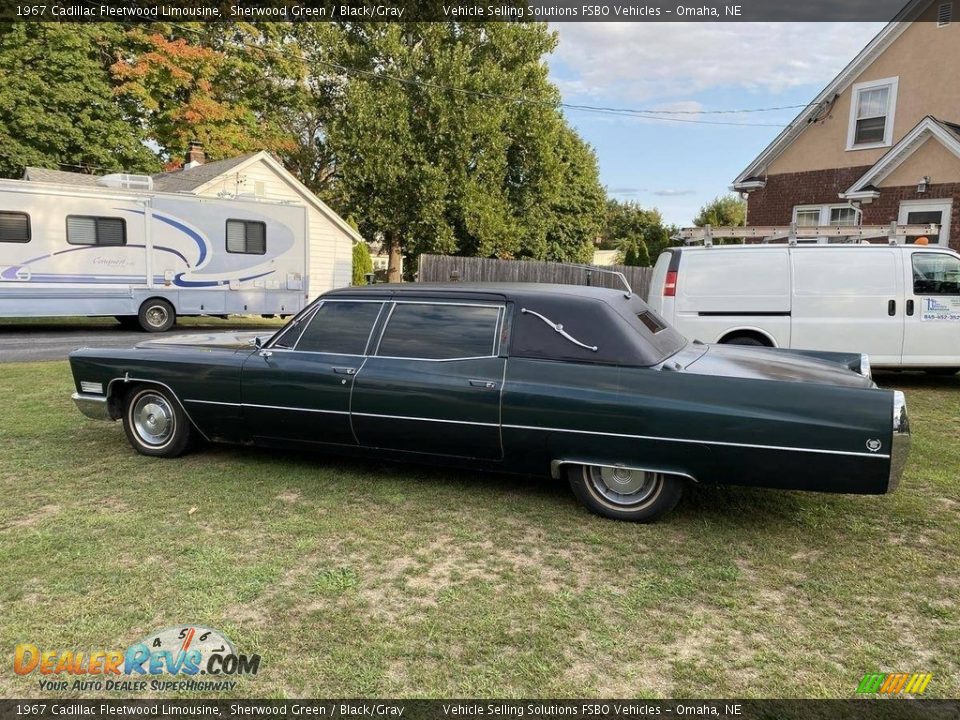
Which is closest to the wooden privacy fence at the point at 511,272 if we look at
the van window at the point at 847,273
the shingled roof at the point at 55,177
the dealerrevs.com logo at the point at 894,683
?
the van window at the point at 847,273

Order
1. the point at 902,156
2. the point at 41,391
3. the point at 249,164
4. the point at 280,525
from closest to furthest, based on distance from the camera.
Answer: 1. the point at 280,525
2. the point at 41,391
3. the point at 902,156
4. the point at 249,164

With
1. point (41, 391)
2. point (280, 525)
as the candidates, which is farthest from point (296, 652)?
point (41, 391)

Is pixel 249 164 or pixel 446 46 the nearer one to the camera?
pixel 249 164

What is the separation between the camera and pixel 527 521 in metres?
4.12

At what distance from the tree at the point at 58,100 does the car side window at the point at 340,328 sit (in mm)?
24422

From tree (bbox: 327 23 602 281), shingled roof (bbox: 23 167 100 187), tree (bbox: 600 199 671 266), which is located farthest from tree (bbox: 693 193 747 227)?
shingled roof (bbox: 23 167 100 187)

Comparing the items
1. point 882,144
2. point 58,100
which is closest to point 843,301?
point 882,144

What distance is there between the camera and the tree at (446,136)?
96.2 feet

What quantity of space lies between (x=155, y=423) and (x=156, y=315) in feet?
36.1

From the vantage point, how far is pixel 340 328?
480cm

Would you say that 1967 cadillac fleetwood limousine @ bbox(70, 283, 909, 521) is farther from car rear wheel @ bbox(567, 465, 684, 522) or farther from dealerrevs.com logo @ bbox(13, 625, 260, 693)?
dealerrevs.com logo @ bbox(13, 625, 260, 693)

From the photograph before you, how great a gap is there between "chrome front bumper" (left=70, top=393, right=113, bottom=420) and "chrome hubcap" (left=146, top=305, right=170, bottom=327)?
1050 centimetres

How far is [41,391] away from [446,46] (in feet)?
90.2

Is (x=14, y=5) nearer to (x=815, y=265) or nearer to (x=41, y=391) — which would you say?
(x=41, y=391)
